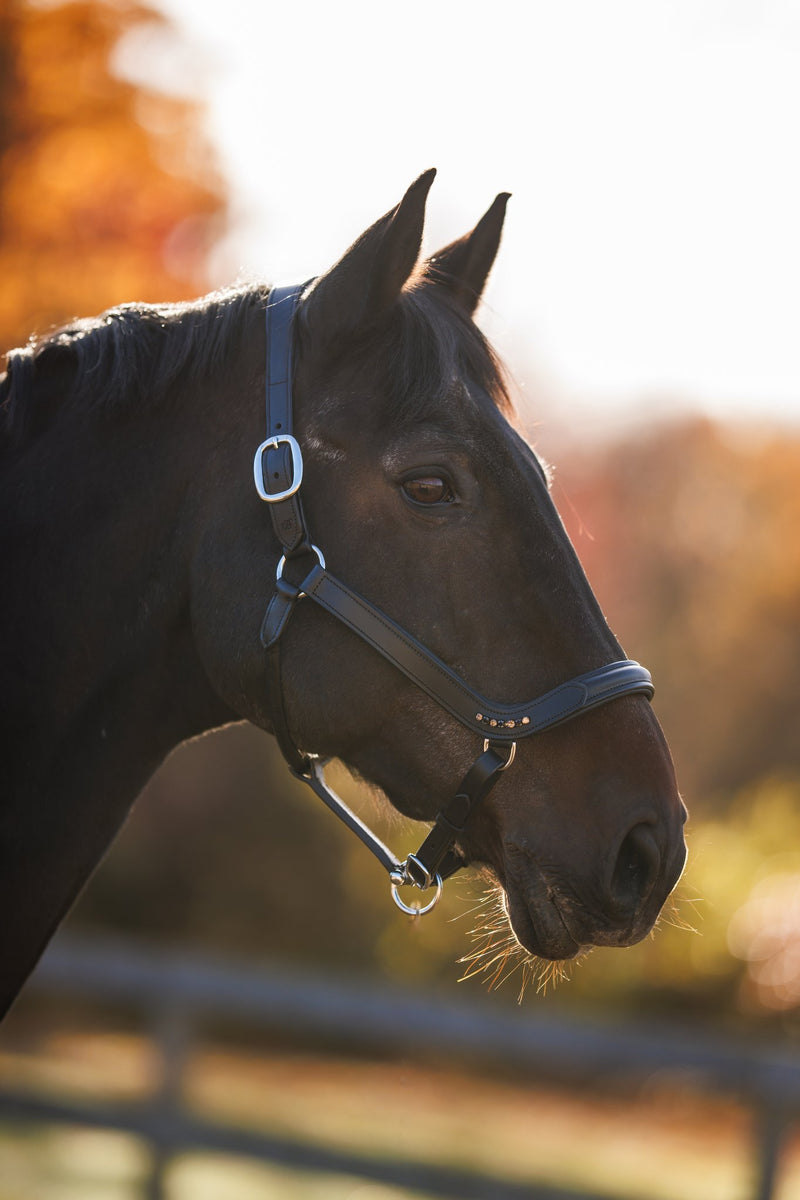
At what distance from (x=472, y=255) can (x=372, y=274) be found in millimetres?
693

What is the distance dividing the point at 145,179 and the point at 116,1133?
28.9 ft

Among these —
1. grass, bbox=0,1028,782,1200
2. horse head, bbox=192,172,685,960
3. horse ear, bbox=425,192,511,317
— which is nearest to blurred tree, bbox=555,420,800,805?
grass, bbox=0,1028,782,1200

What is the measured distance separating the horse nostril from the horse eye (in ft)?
2.80

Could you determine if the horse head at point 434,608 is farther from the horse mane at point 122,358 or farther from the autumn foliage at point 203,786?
the autumn foliage at point 203,786

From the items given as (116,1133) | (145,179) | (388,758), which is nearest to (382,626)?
(388,758)

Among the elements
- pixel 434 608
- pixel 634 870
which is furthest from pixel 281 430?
pixel 634 870

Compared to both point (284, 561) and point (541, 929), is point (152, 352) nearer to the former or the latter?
point (284, 561)

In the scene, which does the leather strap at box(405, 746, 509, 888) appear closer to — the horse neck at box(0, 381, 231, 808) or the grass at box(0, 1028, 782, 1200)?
the horse neck at box(0, 381, 231, 808)

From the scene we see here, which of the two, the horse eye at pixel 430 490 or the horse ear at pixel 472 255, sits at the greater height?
the horse ear at pixel 472 255

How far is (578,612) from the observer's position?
2363mm

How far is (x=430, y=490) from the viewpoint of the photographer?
241cm

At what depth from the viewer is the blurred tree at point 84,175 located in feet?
31.4

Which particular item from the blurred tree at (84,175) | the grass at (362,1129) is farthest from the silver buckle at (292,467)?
the blurred tree at (84,175)

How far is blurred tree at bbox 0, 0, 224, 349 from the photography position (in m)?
9.56
